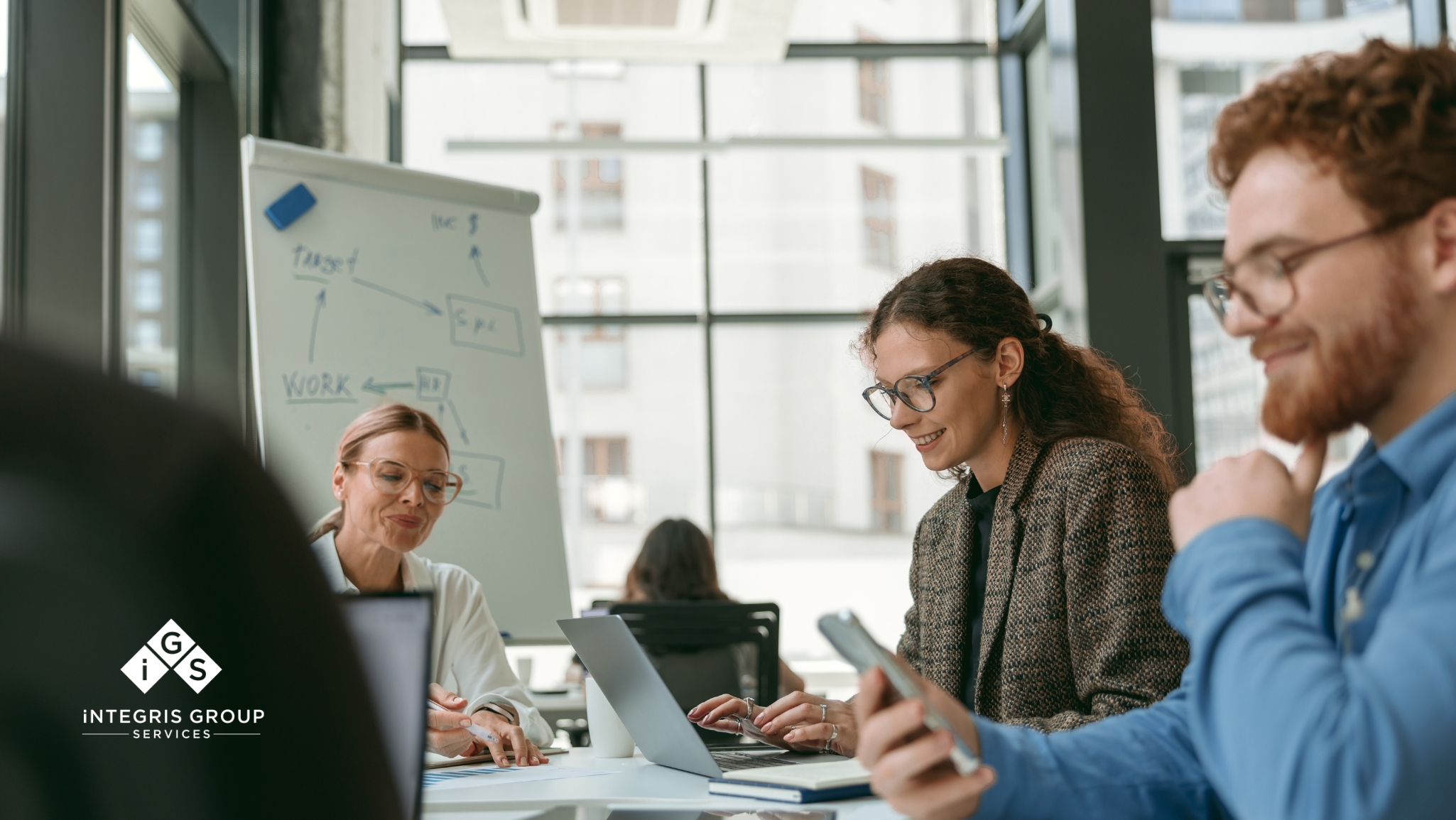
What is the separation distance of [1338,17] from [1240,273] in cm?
504

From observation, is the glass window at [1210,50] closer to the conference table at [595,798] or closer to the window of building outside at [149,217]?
the window of building outside at [149,217]

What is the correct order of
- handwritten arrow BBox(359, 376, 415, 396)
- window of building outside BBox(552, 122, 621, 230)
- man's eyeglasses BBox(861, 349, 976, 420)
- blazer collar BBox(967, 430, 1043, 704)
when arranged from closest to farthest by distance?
blazer collar BBox(967, 430, 1043, 704), man's eyeglasses BBox(861, 349, 976, 420), handwritten arrow BBox(359, 376, 415, 396), window of building outside BBox(552, 122, 621, 230)

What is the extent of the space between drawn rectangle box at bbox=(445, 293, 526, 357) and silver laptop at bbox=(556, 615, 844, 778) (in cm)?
208

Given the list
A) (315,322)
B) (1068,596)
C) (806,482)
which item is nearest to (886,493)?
(806,482)

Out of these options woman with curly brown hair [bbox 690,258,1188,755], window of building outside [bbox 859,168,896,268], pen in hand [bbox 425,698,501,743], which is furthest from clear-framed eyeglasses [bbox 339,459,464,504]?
window of building outside [bbox 859,168,896,268]

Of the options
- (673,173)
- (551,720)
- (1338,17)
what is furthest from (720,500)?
(1338,17)

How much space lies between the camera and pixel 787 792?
1.18 meters

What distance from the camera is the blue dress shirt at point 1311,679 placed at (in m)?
0.71

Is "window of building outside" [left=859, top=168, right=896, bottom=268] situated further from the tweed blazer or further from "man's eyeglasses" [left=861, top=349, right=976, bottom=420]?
the tweed blazer

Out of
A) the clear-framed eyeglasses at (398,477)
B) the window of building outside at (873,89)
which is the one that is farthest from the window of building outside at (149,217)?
the window of building outside at (873,89)

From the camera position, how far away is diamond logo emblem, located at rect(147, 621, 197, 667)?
1.22 ft

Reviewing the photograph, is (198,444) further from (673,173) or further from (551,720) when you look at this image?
(673,173)

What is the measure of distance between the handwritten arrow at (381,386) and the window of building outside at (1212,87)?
3.24 meters

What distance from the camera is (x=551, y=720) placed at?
364 cm
